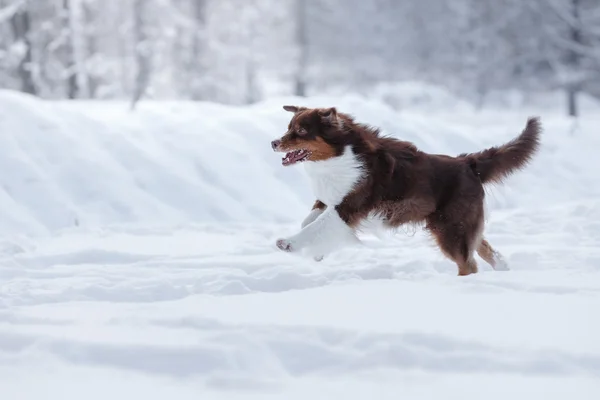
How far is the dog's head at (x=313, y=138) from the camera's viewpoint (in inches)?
190

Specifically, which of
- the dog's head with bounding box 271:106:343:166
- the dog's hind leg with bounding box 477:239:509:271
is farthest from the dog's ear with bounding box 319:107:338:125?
the dog's hind leg with bounding box 477:239:509:271

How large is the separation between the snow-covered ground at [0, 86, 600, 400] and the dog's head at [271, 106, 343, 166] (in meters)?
0.87

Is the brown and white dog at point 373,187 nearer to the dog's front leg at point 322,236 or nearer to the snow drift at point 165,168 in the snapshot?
the dog's front leg at point 322,236

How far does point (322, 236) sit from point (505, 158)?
5.24 feet

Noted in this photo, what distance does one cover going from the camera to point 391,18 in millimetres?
30984

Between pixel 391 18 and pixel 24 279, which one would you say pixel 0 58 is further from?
pixel 391 18

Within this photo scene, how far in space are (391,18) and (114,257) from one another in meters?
27.5

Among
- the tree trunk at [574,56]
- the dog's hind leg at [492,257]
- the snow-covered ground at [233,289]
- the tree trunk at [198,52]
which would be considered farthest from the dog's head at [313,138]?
the tree trunk at [198,52]

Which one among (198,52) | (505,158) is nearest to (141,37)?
(198,52)

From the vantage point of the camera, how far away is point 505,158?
202 inches

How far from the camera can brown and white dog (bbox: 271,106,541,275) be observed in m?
4.82

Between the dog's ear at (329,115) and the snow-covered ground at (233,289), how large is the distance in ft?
A: 3.70

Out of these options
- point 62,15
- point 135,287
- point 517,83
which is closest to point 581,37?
point 517,83

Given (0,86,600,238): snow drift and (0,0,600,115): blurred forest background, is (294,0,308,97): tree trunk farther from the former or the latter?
(0,86,600,238): snow drift
